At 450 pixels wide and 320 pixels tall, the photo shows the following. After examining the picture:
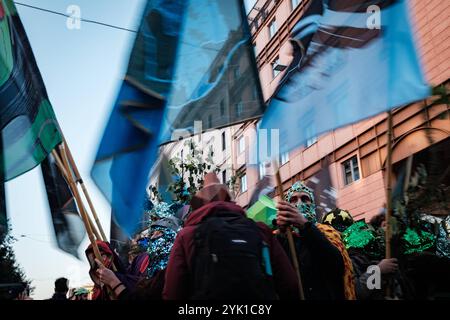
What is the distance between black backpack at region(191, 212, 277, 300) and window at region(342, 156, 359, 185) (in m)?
10.4

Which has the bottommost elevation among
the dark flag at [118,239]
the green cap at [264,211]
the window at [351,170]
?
the dark flag at [118,239]

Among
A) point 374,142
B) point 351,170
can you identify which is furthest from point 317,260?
point 351,170

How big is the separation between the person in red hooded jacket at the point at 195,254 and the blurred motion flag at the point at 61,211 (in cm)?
151

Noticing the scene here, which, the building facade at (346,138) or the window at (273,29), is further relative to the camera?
the window at (273,29)

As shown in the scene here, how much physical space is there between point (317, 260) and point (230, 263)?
788 mm

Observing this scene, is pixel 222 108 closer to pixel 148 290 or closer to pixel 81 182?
pixel 81 182

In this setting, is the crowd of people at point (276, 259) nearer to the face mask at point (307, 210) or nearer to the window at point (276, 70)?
the face mask at point (307, 210)

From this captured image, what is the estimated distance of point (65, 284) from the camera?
5.43 meters

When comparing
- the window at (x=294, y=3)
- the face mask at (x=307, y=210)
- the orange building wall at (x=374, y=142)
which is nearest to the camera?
the face mask at (x=307, y=210)

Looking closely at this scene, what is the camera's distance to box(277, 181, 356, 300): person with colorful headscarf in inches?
98.2

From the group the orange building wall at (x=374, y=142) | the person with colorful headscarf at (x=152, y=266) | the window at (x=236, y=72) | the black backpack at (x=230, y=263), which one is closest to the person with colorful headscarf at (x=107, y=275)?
the person with colorful headscarf at (x=152, y=266)

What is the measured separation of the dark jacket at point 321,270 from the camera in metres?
2.55

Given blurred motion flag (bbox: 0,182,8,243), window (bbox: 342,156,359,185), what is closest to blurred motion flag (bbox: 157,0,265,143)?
A: blurred motion flag (bbox: 0,182,8,243)
